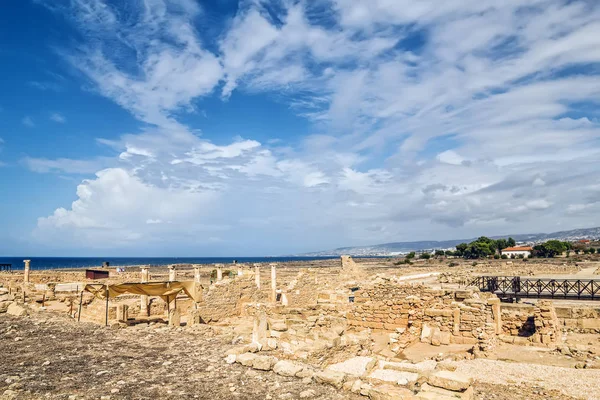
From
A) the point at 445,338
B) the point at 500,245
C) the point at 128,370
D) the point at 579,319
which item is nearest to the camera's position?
the point at 128,370

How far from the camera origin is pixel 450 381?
6.99 metres

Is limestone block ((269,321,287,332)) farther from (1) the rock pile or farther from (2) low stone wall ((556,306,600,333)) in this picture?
(2) low stone wall ((556,306,600,333))

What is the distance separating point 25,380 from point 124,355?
2.47 metres

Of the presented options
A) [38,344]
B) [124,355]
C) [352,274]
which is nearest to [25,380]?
[124,355]

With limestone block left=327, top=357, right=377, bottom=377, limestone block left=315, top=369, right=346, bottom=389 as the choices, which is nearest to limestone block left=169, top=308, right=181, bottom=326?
limestone block left=327, top=357, right=377, bottom=377

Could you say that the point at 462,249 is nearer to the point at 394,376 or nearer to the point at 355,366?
the point at 355,366

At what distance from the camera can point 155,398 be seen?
23.5 ft

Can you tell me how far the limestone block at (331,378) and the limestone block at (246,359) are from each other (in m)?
1.66

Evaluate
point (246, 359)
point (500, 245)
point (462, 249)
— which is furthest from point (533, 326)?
point (500, 245)

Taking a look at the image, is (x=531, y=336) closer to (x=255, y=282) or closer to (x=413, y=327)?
(x=413, y=327)

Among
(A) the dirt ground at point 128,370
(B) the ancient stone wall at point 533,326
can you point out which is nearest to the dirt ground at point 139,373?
(A) the dirt ground at point 128,370

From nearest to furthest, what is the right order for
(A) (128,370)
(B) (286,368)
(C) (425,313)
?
(B) (286,368), (A) (128,370), (C) (425,313)

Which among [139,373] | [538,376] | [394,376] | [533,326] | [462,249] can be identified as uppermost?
[462,249]

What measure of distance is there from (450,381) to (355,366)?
3445mm
